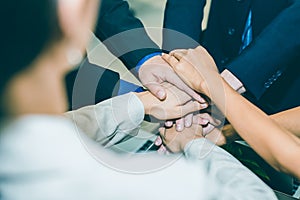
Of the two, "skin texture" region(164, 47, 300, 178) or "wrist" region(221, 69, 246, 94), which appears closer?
"skin texture" region(164, 47, 300, 178)

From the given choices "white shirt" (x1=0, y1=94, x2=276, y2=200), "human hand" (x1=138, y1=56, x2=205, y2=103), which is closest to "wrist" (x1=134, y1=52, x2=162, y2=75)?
"human hand" (x1=138, y1=56, x2=205, y2=103)

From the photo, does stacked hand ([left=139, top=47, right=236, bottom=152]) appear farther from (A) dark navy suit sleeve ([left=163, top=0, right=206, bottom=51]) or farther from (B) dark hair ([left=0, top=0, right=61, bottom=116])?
(B) dark hair ([left=0, top=0, right=61, bottom=116])

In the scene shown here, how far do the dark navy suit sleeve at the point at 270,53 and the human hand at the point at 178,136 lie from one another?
0.10 metres

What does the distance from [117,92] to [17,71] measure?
0.99 ft

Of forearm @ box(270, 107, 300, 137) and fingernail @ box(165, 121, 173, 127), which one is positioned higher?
forearm @ box(270, 107, 300, 137)

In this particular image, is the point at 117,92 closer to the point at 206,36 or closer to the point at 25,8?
the point at 206,36

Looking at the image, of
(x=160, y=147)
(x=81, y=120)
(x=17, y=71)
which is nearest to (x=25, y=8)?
(x=17, y=71)

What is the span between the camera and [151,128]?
724 mm

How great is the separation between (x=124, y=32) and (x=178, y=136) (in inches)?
7.8

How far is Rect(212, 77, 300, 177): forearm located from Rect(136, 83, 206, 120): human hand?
2.2 inches

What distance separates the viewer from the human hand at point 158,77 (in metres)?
0.73

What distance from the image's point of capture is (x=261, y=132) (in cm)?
61

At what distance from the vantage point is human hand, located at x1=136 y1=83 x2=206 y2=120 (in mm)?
722

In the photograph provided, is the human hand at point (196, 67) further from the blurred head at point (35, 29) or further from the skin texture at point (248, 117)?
the blurred head at point (35, 29)
